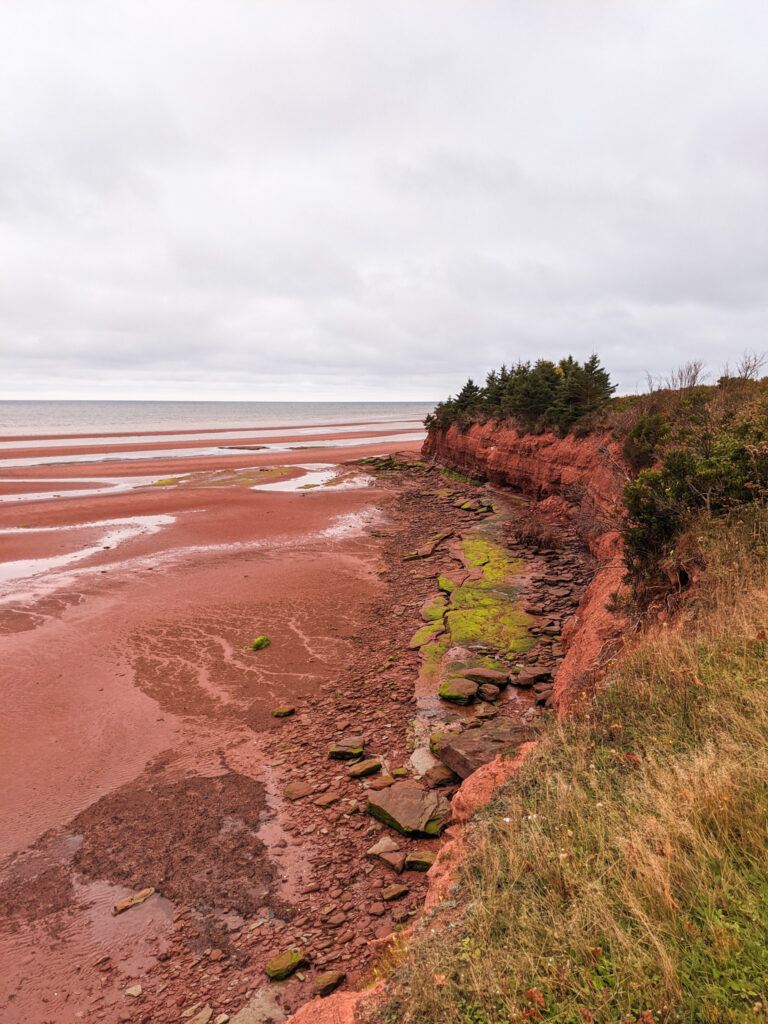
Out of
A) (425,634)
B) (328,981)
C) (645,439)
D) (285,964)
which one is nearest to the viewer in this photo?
(328,981)

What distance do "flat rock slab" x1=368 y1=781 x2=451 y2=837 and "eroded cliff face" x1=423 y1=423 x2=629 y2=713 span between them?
→ 2151 millimetres

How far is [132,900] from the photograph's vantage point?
6.20m

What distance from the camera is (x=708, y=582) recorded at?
6.41 m

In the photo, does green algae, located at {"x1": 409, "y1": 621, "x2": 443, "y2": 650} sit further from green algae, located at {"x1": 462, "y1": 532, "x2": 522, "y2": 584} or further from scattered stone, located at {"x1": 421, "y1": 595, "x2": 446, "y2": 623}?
green algae, located at {"x1": 462, "y1": 532, "x2": 522, "y2": 584}

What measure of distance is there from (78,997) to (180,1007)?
46.3 inches

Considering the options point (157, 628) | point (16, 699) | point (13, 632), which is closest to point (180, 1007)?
point (16, 699)

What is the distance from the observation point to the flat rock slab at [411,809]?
652cm

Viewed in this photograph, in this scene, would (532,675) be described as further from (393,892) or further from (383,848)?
(393,892)

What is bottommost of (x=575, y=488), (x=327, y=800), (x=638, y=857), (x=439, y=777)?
(x=327, y=800)

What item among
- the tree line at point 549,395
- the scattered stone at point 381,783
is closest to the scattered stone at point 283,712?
the scattered stone at point 381,783

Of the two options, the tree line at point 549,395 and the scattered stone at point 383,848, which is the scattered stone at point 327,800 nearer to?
the scattered stone at point 383,848

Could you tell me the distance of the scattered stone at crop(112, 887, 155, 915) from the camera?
20.1ft

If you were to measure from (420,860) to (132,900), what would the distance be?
3.52 m

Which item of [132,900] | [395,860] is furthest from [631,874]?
[132,900]
